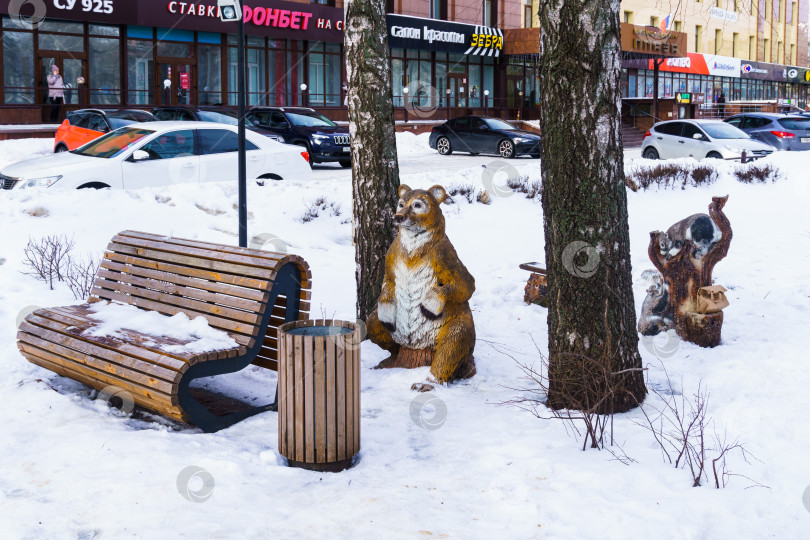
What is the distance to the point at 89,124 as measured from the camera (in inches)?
782

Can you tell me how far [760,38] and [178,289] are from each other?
2636 inches

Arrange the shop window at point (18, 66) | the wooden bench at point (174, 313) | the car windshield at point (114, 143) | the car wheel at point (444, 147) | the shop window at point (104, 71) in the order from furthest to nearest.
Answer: the shop window at point (104, 71)
the car wheel at point (444, 147)
the shop window at point (18, 66)
the car windshield at point (114, 143)
the wooden bench at point (174, 313)

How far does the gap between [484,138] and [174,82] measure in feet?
37.6

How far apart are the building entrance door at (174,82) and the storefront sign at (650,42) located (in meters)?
19.3

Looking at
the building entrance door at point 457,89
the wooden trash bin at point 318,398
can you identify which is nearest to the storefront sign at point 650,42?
the building entrance door at point 457,89

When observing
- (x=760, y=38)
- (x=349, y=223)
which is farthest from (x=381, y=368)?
(x=760, y=38)

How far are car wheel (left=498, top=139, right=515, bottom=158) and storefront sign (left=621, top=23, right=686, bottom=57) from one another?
14.5 metres

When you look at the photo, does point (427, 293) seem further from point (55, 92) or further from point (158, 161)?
point (55, 92)

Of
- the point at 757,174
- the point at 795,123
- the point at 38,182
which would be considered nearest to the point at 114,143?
the point at 38,182

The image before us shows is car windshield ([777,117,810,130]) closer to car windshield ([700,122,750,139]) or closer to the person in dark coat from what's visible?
car windshield ([700,122,750,139])

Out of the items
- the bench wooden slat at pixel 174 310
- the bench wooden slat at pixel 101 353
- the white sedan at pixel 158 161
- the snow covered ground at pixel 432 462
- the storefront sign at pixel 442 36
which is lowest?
the snow covered ground at pixel 432 462

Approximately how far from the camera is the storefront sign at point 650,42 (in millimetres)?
39125

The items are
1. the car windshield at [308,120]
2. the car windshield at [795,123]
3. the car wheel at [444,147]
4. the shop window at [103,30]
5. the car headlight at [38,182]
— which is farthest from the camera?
the shop window at [103,30]

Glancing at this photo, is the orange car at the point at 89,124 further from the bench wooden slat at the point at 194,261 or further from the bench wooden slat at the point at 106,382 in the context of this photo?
the bench wooden slat at the point at 106,382
